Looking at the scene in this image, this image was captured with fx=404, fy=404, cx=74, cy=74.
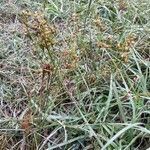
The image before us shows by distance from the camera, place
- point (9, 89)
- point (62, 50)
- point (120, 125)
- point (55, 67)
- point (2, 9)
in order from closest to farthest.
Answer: point (120, 125) < point (55, 67) < point (9, 89) < point (62, 50) < point (2, 9)

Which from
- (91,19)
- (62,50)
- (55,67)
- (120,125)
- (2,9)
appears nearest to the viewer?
(120,125)

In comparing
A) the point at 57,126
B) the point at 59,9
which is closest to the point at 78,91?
the point at 57,126

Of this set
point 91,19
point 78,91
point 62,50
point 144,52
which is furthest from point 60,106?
point 91,19

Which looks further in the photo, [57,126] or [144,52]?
[144,52]

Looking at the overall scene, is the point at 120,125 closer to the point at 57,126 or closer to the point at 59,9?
the point at 57,126

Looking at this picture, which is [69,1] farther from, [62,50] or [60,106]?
[60,106]

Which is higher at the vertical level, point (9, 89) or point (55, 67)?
point (55, 67)
